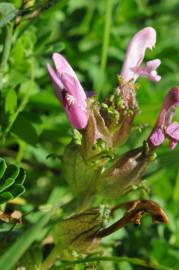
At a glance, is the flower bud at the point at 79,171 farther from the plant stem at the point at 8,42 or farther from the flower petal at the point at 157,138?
the plant stem at the point at 8,42

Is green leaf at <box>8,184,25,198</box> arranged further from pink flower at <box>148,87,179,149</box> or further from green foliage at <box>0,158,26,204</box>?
pink flower at <box>148,87,179,149</box>

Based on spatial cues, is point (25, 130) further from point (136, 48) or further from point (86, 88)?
point (86, 88)

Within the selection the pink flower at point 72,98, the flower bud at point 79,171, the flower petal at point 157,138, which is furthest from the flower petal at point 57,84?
the flower petal at point 157,138

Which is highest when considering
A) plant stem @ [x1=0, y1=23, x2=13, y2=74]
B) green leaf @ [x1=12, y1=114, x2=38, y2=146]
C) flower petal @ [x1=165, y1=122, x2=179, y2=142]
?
plant stem @ [x1=0, y1=23, x2=13, y2=74]

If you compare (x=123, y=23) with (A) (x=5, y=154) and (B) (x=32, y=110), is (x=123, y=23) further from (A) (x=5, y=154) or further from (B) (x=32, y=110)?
(A) (x=5, y=154)

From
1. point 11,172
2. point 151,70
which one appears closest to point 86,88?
point 151,70

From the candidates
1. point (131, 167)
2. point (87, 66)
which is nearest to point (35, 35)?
point (87, 66)

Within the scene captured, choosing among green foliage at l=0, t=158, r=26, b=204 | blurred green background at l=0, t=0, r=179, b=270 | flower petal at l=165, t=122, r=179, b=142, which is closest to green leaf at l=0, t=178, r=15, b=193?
green foliage at l=0, t=158, r=26, b=204
